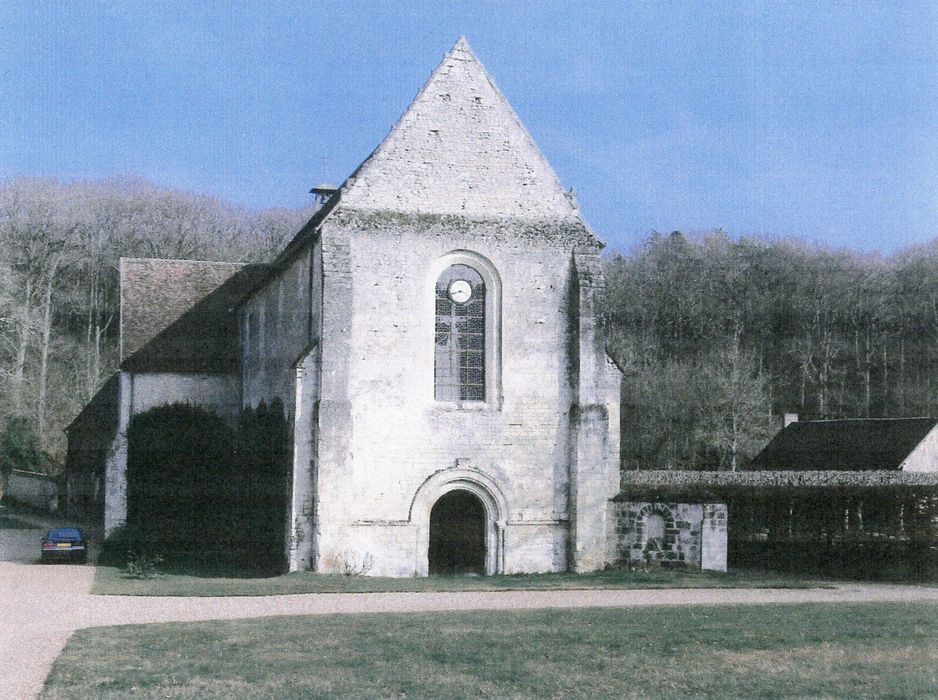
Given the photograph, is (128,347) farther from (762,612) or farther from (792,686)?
(792,686)

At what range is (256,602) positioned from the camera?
18.3 m

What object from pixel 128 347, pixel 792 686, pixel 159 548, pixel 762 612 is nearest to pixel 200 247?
pixel 128 347

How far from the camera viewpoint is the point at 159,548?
1133 inches

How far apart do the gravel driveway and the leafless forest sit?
97.3ft

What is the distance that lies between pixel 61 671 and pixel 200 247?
179 ft

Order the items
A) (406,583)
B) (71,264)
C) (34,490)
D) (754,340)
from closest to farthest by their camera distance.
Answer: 1. (406,583)
2. (34,490)
3. (71,264)
4. (754,340)

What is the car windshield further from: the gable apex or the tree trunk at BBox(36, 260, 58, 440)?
the tree trunk at BBox(36, 260, 58, 440)

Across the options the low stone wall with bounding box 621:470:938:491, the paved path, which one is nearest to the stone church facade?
the paved path

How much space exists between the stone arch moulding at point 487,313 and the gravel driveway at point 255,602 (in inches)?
208

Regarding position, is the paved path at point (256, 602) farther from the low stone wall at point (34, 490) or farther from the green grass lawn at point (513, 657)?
the low stone wall at point (34, 490)

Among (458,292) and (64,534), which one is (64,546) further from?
(458,292)

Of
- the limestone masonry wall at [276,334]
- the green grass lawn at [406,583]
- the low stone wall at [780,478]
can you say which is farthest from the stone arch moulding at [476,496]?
the low stone wall at [780,478]

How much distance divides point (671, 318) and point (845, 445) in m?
25.2

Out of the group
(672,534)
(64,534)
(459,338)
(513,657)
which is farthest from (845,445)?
(513,657)
